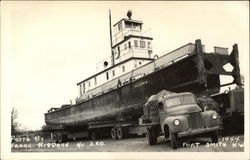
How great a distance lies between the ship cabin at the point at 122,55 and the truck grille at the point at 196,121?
1275 millimetres

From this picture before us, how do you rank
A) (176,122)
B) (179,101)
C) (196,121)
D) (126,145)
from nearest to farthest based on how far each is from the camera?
1. (176,122)
2. (196,121)
3. (179,101)
4. (126,145)

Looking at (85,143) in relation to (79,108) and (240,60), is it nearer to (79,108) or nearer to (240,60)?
(79,108)

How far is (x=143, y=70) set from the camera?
6.32 m

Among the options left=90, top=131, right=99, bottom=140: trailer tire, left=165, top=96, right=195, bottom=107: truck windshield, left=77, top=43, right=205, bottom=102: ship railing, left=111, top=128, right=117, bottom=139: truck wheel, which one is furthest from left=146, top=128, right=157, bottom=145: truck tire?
left=90, top=131, right=99, bottom=140: trailer tire

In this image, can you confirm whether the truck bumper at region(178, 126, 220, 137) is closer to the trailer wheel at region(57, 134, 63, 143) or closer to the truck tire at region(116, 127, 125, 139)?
the truck tire at region(116, 127, 125, 139)

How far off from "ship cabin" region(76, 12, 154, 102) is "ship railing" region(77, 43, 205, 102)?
0.02 meters

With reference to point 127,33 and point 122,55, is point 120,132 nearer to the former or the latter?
point 122,55

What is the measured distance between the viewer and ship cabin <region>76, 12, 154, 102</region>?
20.8 feet

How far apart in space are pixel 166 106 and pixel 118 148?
3.64 ft

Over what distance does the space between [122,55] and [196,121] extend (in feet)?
5.97

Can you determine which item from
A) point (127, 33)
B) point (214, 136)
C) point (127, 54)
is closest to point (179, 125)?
point (214, 136)

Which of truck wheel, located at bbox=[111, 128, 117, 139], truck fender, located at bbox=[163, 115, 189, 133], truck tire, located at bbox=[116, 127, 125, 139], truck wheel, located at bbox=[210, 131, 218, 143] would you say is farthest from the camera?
truck wheel, located at bbox=[111, 128, 117, 139]

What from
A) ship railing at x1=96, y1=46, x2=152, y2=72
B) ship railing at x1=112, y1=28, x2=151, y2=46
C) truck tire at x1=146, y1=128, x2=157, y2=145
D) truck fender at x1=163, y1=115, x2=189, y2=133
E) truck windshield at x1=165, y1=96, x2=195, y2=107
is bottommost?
truck tire at x1=146, y1=128, x2=157, y2=145

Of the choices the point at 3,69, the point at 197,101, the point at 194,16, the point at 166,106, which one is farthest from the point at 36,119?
the point at 194,16
